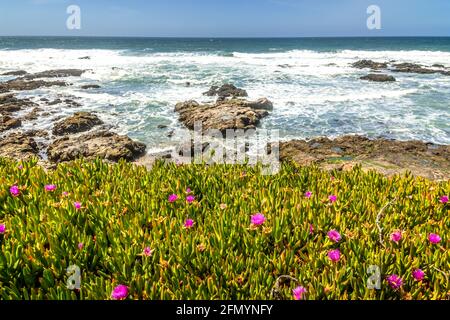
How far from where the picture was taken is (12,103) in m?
21.7

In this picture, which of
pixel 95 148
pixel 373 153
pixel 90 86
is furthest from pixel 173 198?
pixel 90 86

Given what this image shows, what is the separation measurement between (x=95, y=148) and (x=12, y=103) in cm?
1165

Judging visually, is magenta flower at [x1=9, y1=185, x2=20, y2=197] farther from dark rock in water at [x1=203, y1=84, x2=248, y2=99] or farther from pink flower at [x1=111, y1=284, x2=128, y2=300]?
dark rock in water at [x1=203, y1=84, x2=248, y2=99]

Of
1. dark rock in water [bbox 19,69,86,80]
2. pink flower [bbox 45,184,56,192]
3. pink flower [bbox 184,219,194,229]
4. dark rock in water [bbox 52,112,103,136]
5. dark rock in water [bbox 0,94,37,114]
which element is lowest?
pink flower [bbox 184,219,194,229]

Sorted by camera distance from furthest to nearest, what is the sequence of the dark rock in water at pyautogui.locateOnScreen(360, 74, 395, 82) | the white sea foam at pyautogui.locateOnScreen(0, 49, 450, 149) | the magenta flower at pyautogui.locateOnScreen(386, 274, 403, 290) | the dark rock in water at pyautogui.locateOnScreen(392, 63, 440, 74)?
the dark rock in water at pyautogui.locateOnScreen(392, 63, 440, 74) < the dark rock in water at pyautogui.locateOnScreen(360, 74, 395, 82) < the white sea foam at pyautogui.locateOnScreen(0, 49, 450, 149) < the magenta flower at pyautogui.locateOnScreen(386, 274, 403, 290)

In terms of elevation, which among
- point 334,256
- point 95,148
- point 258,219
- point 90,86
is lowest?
point 95,148

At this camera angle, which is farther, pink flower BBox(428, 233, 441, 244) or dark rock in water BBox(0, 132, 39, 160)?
dark rock in water BBox(0, 132, 39, 160)

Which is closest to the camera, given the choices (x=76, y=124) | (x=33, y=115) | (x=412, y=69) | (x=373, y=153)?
(x=373, y=153)

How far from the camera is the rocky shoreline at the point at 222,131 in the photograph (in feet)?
40.3

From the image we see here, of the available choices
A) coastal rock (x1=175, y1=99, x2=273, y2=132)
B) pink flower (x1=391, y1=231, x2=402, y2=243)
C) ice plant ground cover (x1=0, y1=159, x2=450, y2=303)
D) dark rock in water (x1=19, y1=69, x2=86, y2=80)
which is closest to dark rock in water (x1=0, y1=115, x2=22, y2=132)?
coastal rock (x1=175, y1=99, x2=273, y2=132)

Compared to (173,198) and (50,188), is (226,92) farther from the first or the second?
(173,198)

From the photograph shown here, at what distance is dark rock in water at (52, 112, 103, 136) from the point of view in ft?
53.7

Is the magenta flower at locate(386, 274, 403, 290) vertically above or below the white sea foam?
below

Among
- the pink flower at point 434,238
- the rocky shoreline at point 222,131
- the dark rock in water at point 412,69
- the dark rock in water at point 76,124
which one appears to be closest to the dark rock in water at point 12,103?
the rocky shoreline at point 222,131
